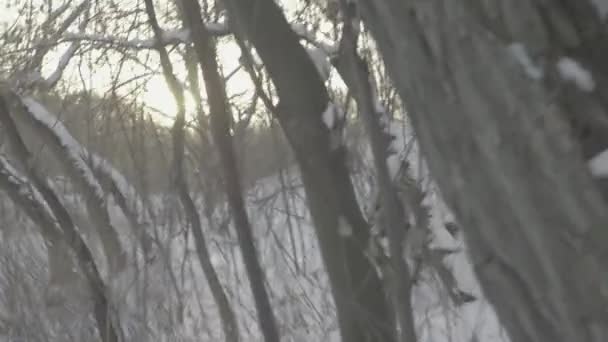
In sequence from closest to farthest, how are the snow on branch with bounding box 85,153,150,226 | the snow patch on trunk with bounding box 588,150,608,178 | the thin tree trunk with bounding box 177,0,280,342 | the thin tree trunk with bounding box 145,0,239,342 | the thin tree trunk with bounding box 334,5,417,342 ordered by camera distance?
the snow patch on trunk with bounding box 588,150,608,178
the thin tree trunk with bounding box 334,5,417,342
the thin tree trunk with bounding box 177,0,280,342
the thin tree trunk with bounding box 145,0,239,342
the snow on branch with bounding box 85,153,150,226

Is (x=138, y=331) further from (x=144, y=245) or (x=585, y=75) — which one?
(x=585, y=75)

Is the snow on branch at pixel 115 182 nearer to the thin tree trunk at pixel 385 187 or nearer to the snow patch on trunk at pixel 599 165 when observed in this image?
the thin tree trunk at pixel 385 187

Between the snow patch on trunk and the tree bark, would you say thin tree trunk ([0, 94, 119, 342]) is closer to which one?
the tree bark

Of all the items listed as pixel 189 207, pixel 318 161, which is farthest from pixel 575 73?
pixel 189 207

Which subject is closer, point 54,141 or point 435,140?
point 435,140

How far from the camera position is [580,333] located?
96 cm

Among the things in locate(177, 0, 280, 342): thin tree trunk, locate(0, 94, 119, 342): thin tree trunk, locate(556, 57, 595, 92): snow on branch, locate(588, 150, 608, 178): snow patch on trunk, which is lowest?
locate(588, 150, 608, 178): snow patch on trunk

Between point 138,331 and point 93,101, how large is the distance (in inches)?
45.4

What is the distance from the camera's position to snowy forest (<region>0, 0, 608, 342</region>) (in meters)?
0.92

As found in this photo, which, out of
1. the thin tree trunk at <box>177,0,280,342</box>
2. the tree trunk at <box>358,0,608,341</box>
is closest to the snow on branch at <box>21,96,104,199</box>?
the thin tree trunk at <box>177,0,280,342</box>

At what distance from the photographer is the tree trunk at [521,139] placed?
35.8 inches

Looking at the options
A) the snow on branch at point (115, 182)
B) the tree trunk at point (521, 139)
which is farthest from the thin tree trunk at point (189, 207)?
the tree trunk at point (521, 139)

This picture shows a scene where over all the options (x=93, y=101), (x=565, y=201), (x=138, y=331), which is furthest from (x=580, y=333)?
(x=93, y=101)

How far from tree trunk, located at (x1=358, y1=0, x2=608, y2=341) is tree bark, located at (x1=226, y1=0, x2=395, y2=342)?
55.6 inches
